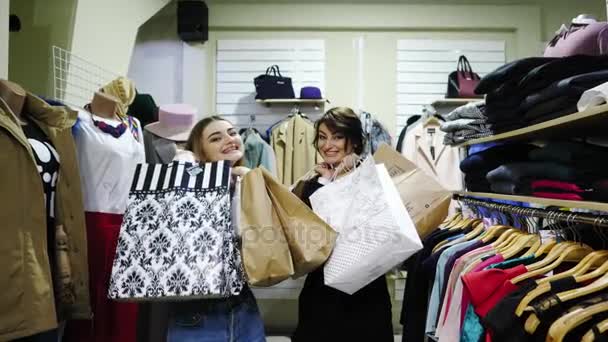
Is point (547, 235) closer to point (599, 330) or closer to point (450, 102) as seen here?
point (599, 330)

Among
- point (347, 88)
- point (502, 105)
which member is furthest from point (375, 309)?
point (347, 88)

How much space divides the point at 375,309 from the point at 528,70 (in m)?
0.91

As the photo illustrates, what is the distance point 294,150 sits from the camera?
308cm

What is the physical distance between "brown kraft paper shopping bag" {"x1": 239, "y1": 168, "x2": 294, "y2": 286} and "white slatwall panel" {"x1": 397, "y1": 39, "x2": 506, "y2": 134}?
2309mm

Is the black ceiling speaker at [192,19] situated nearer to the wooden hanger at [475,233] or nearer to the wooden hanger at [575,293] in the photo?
the wooden hanger at [475,233]

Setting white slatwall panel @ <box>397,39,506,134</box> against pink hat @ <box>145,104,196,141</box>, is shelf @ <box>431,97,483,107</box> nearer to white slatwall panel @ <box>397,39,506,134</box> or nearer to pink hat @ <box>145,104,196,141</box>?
white slatwall panel @ <box>397,39,506,134</box>

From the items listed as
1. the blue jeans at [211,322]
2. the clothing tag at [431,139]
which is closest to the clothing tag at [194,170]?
the blue jeans at [211,322]

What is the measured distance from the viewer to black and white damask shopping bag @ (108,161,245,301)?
3.88ft

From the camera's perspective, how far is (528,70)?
126 cm

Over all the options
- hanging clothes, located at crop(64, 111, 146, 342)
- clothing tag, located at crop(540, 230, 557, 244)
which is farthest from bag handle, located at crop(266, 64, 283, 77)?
clothing tag, located at crop(540, 230, 557, 244)

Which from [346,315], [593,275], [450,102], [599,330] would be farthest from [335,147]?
[450,102]

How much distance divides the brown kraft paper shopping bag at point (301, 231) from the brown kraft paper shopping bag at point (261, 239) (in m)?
0.03

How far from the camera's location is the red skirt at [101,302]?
160 cm

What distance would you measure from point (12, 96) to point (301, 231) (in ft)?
3.25
